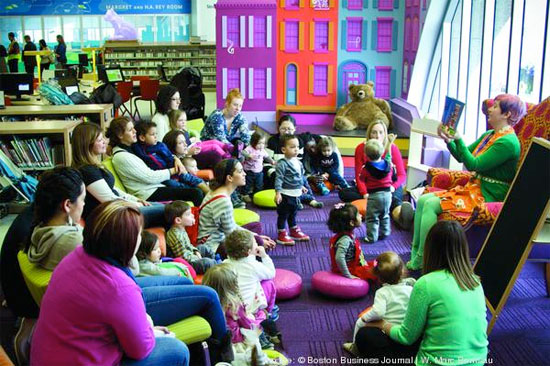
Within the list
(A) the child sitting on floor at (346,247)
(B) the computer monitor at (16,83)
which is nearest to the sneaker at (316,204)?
(A) the child sitting on floor at (346,247)

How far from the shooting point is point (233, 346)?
323cm

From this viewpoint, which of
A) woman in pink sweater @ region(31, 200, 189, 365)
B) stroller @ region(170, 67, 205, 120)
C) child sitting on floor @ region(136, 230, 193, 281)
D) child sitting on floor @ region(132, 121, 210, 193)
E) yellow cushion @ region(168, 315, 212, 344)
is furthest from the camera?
stroller @ region(170, 67, 205, 120)

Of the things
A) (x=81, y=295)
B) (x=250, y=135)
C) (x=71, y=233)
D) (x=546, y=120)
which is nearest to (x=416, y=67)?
(x=250, y=135)

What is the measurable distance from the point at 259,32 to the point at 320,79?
1.16 metres

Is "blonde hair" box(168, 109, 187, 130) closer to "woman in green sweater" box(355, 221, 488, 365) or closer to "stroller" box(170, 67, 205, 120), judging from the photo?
"woman in green sweater" box(355, 221, 488, 365)

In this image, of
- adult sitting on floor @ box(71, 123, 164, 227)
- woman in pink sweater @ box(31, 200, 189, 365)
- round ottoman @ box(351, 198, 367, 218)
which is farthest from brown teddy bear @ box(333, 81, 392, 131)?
woman in pink sweater @ box(31, 200, 189, 365)

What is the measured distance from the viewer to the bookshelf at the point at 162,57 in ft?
59.2

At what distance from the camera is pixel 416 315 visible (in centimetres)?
282

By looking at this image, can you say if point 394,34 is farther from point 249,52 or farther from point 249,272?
point 249,272

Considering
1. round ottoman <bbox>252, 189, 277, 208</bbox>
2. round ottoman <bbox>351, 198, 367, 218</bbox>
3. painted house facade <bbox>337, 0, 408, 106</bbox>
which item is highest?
painted house facade <bbox>337, 0, 408, 106</bbox>

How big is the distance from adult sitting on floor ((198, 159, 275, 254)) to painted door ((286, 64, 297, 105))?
5.78 metres

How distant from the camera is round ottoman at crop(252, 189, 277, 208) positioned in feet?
21.1

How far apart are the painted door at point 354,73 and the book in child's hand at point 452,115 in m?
5.26

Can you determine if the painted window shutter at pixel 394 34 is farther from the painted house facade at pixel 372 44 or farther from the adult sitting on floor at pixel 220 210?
the adult sitting on floor at pixel 220 210
